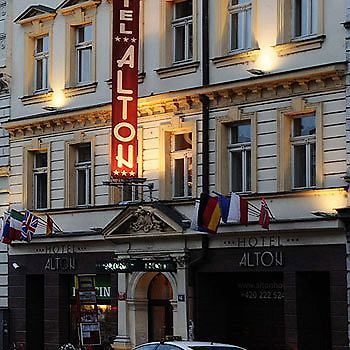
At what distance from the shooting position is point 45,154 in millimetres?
37281

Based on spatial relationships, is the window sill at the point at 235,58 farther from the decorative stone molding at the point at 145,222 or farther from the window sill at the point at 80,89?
the window sill at the point at 80,89

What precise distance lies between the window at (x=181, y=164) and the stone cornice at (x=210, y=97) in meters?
0.75

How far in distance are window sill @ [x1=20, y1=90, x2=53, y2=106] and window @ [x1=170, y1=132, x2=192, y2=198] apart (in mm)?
5387

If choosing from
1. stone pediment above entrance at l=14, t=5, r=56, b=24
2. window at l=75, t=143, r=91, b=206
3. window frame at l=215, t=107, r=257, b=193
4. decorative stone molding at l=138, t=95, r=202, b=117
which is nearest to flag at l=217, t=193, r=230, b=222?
window frame at l=215, t=107, r=257, b=193

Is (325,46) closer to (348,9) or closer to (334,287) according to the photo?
(348,9)

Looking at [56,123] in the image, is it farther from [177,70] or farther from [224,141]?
[224,141]

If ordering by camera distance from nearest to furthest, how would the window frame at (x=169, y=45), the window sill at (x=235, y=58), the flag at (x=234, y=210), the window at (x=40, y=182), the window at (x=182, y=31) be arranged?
the flag at (x=234, y=210) → the window sill at (x=235, y=58) → the window frame at (x=169, y=45) → the window at (x=182, y=31) → the window at (x=40, y=182)

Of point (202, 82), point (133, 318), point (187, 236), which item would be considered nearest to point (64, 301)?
point (133, 318)

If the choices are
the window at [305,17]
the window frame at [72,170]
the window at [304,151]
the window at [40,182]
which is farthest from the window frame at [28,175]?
the window at [305,17]

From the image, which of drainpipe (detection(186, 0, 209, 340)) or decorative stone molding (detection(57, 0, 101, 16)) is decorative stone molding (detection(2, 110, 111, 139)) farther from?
drainpipe (detection(186, 0, 209, 340))

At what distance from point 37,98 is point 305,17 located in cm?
1050

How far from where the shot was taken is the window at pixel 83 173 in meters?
35.8

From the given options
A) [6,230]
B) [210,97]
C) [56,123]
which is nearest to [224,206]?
[210,97]

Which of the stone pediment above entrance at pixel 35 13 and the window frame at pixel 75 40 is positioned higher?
the stone pediment above entrance at pixel 35 13
